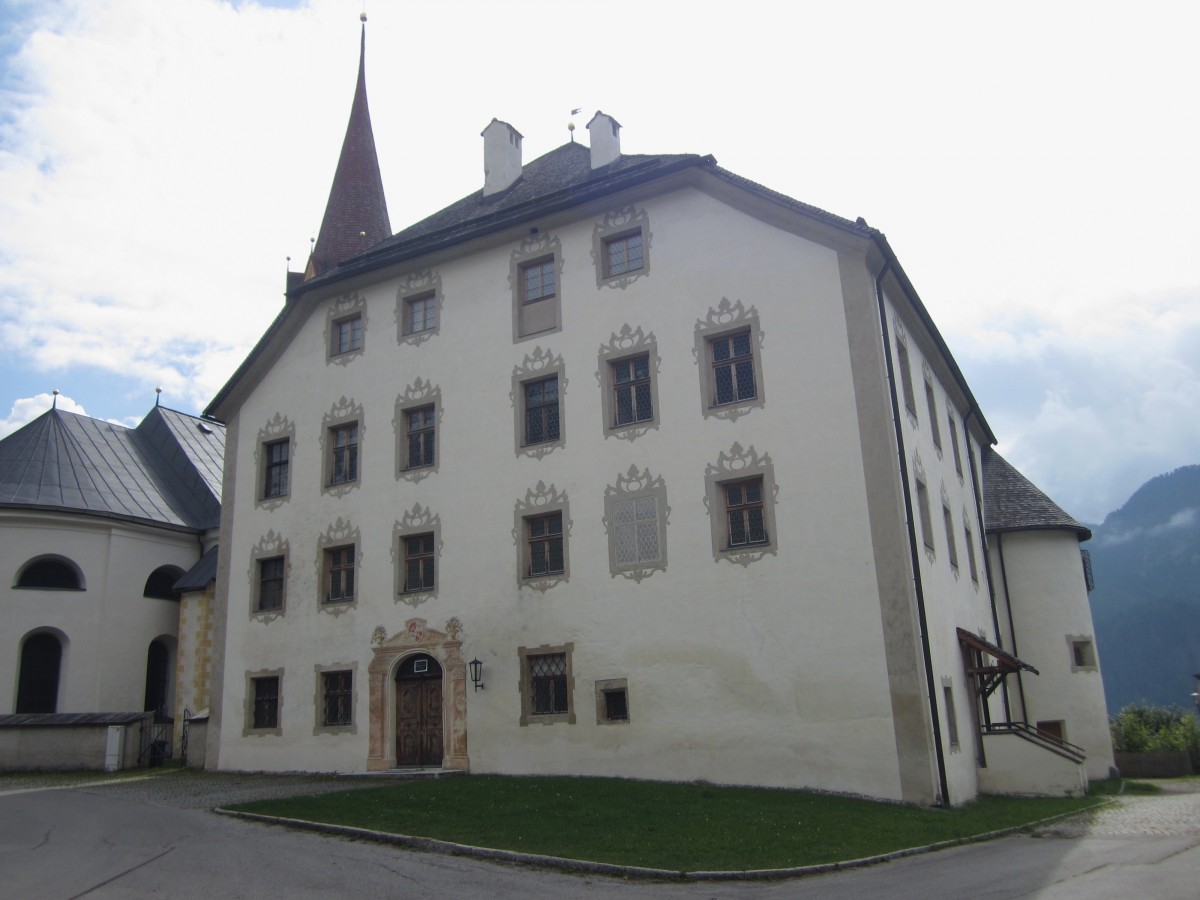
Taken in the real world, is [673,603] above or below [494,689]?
above

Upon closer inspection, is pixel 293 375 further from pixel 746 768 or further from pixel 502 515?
pixel 746 768

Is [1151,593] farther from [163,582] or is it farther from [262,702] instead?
[262,702]

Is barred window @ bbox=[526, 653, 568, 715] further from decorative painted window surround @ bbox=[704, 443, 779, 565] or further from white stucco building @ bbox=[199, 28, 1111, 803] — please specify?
decorative painted window surround @ bbox=[704, 443, 779, 565]

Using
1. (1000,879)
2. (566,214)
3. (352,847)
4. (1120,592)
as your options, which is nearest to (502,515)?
(566,214)

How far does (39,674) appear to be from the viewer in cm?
3238

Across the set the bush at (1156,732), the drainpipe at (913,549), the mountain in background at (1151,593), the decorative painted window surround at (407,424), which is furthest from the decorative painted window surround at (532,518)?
the mountain in background at (1151,593)

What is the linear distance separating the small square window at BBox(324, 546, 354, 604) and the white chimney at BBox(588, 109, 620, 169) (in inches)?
434

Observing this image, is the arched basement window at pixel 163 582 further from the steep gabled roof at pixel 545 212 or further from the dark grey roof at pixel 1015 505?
the dark grey roof at pixel 1015 505

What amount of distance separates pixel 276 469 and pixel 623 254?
1093cm

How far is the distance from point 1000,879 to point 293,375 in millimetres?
21340

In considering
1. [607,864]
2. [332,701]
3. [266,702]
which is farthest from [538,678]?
[607,864]

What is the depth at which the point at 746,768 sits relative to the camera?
1894cm

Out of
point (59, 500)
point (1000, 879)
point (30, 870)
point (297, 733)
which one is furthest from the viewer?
A: point (59, 500)

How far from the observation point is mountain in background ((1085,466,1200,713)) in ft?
396
